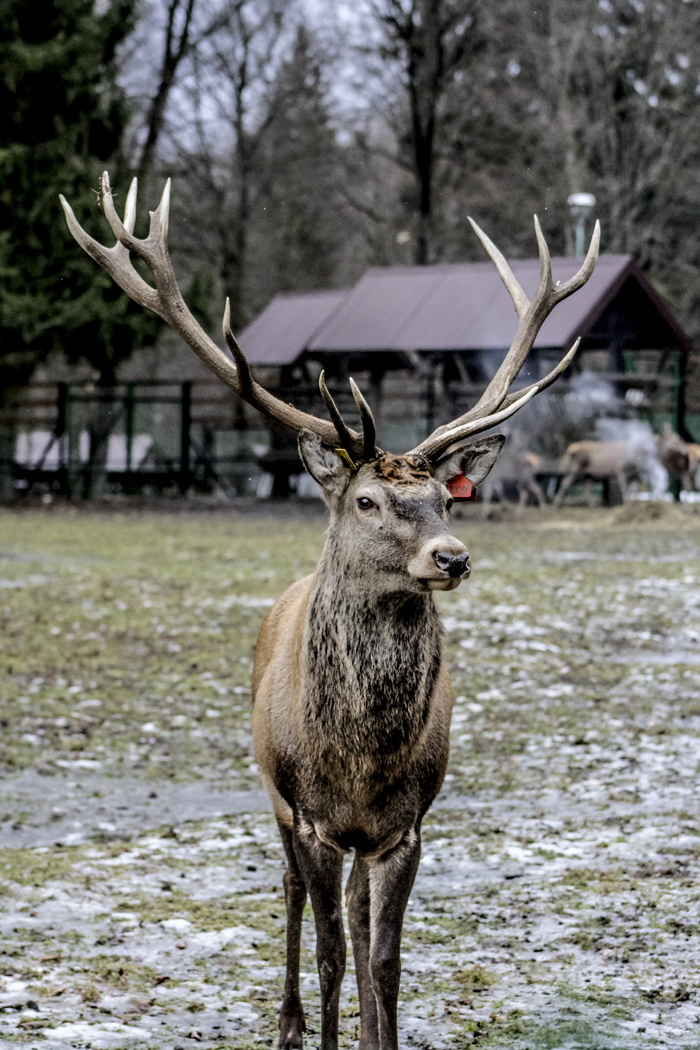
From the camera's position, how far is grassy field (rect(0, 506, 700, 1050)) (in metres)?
4.46

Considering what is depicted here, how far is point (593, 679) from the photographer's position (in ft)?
32.6

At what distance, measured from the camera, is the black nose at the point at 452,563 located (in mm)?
3682

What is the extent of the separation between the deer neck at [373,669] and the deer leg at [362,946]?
0.41 meters

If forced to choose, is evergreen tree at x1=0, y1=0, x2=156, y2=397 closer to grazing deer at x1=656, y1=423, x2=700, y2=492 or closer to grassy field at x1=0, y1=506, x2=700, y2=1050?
grazing deer at x1=656, y1=423, x2=700, y2=492

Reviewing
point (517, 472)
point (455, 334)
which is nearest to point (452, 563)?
point (517, 472)

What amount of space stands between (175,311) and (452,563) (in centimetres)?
169

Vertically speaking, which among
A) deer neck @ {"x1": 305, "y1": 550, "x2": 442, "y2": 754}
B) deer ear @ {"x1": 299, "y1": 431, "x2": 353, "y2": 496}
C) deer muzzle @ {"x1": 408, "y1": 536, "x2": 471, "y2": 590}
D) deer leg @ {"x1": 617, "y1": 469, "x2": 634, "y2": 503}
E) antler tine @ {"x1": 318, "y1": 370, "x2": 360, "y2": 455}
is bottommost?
deer leg @ {"x1": 617, "y1": 469, "x2": 634, "y2": 503}

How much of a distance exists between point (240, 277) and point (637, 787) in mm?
30641

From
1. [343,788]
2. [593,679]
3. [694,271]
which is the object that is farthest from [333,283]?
[343,788]

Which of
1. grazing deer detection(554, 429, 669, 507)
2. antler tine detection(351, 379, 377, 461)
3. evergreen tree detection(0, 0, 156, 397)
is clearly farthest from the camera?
grazing deer detection(554, 429, 669, 507)

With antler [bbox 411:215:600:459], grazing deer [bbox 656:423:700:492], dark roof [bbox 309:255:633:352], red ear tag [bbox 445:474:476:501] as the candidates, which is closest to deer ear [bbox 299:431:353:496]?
antler [bbox 411:215:600:459]

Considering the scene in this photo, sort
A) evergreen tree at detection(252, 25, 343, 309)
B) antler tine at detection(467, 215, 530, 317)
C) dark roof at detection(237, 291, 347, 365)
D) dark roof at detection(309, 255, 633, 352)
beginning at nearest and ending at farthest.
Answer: antler tine at detection(467, 215, 530, 317) < dark roof at detection(309, 255, 633, 352) < dark roof at detection(237, 291, 347, 365) < evergreen tree at detection(252, 25, 343, 309)

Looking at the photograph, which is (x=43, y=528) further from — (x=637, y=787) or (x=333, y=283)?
(x=333, y=283)

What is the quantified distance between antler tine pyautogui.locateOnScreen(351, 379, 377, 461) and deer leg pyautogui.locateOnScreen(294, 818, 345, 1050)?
1017 mm
